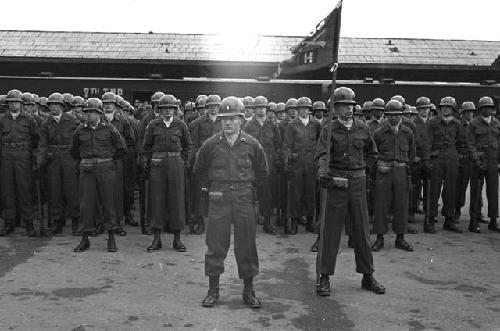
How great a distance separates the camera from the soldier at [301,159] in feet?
30.7

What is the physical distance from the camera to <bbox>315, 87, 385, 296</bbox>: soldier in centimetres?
609

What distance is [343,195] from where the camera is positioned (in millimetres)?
6176

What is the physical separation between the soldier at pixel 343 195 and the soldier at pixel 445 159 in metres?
3.88

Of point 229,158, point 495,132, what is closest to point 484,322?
point 229,158

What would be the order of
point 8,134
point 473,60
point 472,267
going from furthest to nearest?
point 473,60, point 8,134, point 472,267

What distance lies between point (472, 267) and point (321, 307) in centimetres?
273

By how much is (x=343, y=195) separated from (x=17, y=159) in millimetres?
5437

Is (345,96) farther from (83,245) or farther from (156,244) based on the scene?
A: (83,245)

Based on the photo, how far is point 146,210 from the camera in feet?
31.7

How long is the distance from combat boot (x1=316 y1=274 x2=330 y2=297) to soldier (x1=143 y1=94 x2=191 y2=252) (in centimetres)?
255

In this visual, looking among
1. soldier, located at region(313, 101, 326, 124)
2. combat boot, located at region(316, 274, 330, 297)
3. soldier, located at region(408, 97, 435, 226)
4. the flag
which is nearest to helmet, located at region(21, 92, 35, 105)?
soldier, located at region(313, 101, 326, 124)

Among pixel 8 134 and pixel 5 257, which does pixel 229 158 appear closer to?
pixel 5 257

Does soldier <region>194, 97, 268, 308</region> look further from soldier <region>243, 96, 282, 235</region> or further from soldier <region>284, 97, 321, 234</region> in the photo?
soldier <region>243, 96, 282, 235</region>

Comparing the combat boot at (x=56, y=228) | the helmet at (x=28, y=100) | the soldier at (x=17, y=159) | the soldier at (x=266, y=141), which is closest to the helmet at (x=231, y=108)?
the soldier at (x=266, y=141)
